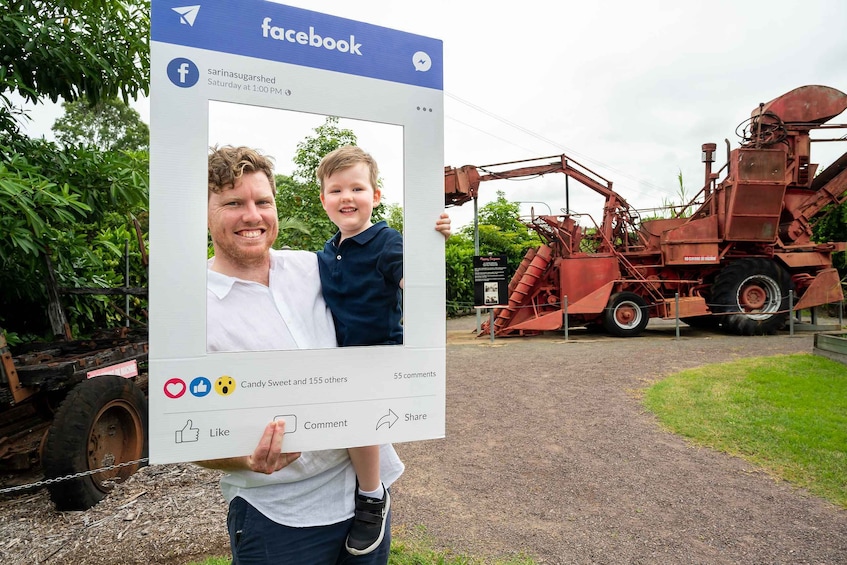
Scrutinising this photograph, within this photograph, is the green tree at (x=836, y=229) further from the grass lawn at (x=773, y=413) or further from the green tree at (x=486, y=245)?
the grass lawn at (x=773, y=413)

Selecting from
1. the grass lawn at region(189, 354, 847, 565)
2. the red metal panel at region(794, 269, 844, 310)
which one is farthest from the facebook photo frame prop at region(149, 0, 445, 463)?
the red metal panel at region(794, 269, 844, 310)

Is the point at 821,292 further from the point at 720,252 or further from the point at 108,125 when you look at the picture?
the point at 108,125

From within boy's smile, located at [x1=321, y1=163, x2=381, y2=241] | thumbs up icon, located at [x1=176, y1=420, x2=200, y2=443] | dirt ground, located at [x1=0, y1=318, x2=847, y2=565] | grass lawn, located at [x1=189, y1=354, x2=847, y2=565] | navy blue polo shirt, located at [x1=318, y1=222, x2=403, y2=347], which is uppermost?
boy's smile, located at [x1=321, y1=163, x2=381, y2=241]

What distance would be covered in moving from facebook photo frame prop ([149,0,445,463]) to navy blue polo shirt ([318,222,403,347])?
32 millimetres

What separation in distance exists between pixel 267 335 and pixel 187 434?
26 centimetres

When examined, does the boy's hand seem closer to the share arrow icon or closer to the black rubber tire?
the share arrow icon

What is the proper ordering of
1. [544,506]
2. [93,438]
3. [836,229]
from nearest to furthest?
[93,438]
[544,506]
[836,229]

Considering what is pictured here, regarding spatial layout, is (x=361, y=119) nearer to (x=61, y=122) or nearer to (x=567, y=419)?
(x=567, y=419)

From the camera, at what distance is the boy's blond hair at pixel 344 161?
49.1 inches

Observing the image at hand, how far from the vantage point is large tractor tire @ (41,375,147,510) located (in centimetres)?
323

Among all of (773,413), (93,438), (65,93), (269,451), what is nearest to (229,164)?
(269,451)

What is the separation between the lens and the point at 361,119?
124cm

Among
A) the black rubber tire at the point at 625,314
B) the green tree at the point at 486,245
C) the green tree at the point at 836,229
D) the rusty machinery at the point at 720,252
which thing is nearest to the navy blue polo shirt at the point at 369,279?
the rusty machinery at the point at 720,252

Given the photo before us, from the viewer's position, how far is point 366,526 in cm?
134
